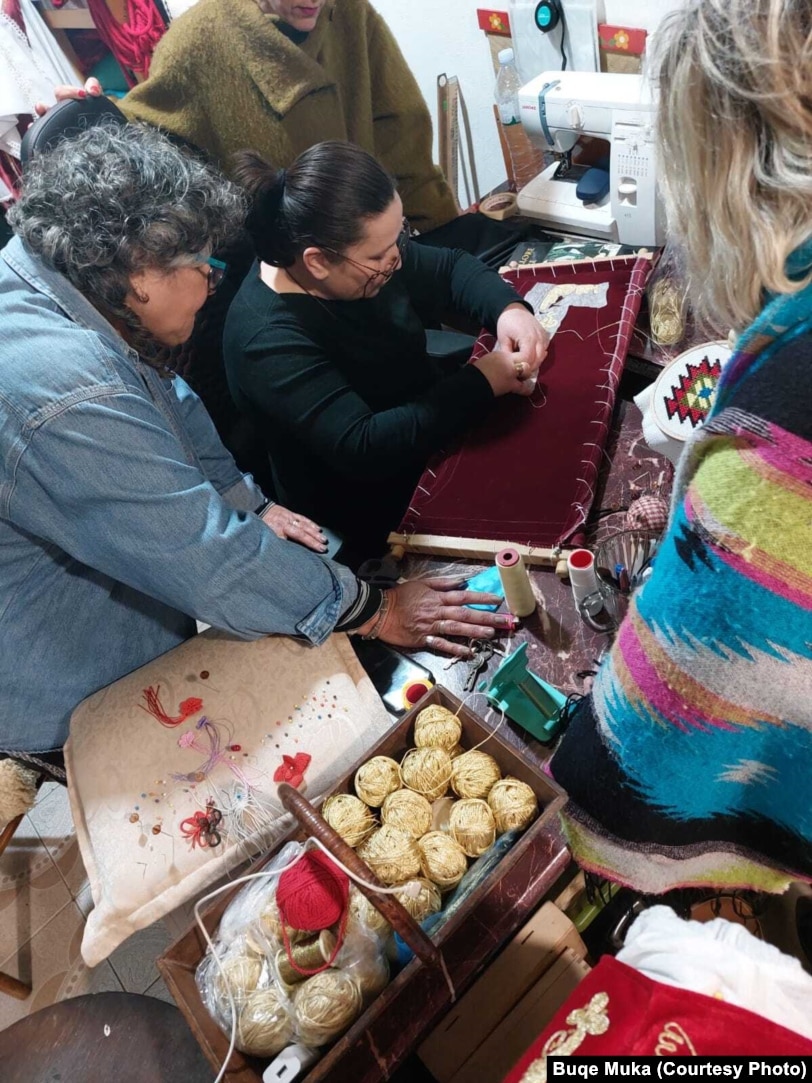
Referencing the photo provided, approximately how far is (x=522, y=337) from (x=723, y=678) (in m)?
1.18

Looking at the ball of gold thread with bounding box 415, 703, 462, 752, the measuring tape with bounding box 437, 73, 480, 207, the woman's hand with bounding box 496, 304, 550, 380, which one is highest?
the measuring tape with bounding box 437, 73, 480, 207

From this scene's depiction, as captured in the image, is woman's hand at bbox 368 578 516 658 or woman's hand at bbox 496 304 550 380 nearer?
woman's hand at bbox 368 578 516 658

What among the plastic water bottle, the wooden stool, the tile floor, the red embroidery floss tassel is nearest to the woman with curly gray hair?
the red embroidery floss tassel

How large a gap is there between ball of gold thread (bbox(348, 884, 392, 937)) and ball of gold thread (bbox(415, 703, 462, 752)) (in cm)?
22

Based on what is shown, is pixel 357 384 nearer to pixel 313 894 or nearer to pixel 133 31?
pixel 313 894

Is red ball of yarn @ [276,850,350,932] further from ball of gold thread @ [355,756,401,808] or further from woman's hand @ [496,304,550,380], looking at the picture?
woman's hand @ [496,304,550,380]

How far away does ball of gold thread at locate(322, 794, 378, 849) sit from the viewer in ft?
3.26

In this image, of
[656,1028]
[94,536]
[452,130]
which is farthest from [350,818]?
[452,130]

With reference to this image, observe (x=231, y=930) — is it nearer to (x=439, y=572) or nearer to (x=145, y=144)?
(x=439, y=572)

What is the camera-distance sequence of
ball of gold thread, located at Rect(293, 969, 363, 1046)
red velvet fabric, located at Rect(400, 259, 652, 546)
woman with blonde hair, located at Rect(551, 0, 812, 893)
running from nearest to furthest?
woman with blonde hair, located at Rect(551, 0, 812, 893) → ball of gold thread, located at Rect(293, 969, 363, 1046) → red velvet fabric, located at Rect(400, 259, 652, 546)

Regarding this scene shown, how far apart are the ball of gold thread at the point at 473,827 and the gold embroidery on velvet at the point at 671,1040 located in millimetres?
353

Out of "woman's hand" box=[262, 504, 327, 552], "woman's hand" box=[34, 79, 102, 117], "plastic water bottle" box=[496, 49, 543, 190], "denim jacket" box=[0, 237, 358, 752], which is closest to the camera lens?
"denim jacket" box=[0, 237, 358, 752]

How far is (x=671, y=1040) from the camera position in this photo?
628 millimetres

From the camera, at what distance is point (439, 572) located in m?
1.37
